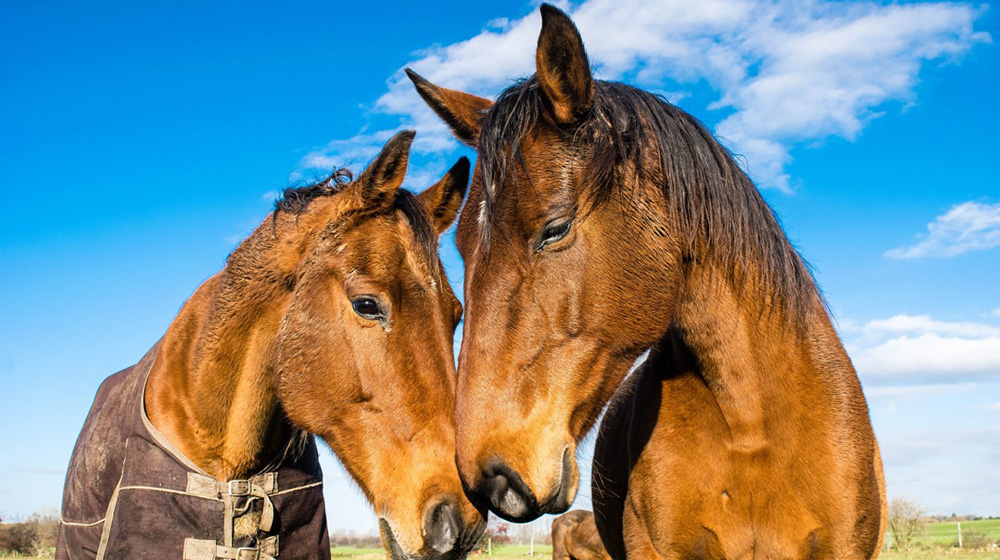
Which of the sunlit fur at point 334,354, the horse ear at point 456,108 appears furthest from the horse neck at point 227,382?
the horse ear at point 456,108

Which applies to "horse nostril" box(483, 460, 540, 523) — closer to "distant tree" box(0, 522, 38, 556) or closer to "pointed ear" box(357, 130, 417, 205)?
"pointed ear" box(357, 130, 417, 205)

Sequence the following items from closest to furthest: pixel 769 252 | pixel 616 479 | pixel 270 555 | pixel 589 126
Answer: pixel 589 126, pixel 769 252, pixel 270 555, pixel 616 479

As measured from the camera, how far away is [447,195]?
4.60 meters

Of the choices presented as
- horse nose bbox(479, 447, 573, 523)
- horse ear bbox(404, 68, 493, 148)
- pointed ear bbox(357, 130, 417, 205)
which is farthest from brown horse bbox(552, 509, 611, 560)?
horse nose bbox(479, 447, 573, 523)

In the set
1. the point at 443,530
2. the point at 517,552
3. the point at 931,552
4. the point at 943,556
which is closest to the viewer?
the point at 443,530

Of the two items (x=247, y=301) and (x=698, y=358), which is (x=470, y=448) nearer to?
(x=698, y=358)

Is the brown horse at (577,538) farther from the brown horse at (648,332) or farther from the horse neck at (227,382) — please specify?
the horse neck at (227,382)

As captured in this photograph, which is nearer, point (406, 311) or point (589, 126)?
point (589, 126)

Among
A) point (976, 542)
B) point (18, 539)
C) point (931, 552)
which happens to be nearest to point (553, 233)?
point (931, 552)

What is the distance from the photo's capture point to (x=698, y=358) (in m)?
3.46

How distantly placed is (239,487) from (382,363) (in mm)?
974

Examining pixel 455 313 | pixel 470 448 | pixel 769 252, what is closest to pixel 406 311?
pixel 455 313

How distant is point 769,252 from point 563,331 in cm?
122

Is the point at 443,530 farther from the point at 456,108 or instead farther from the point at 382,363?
the point at 456,108
